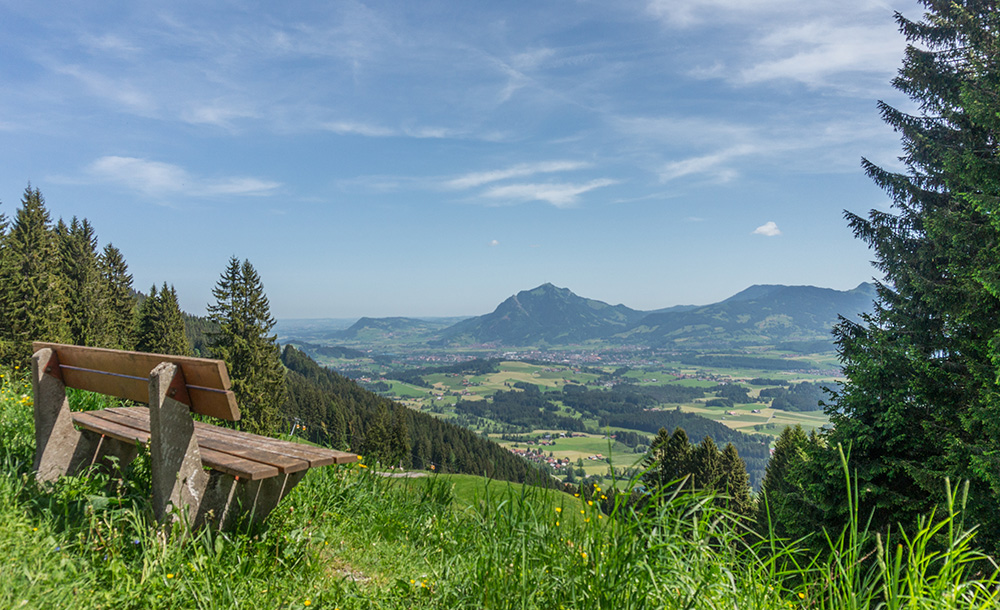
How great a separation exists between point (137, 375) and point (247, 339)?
1417 inches

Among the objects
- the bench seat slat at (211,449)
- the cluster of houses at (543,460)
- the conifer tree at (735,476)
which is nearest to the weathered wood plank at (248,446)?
the bench seat slat at (211,449)

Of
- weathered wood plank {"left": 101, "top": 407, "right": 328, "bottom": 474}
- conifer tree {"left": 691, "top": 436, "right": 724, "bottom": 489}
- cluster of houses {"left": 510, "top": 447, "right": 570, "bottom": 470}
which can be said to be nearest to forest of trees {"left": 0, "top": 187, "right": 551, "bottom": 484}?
cluster of houses {"left": 510, "top": 447, "right": 570, "bottom": 470}

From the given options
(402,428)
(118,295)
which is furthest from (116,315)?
(402,428)

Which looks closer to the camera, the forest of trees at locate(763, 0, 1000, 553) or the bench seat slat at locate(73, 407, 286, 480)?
the bench seat slat at locate(73, 407, 286, 480)

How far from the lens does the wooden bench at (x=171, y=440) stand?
286 centimetres

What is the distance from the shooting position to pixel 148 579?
97.8 inches

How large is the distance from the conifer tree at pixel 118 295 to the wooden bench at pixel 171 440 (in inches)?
1986

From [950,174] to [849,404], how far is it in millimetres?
5312

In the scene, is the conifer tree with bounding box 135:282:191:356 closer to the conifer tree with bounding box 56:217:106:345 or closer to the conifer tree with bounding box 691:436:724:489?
the conifer tree with bounding box 56:217:106:345

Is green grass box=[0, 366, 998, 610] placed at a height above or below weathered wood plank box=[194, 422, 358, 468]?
below

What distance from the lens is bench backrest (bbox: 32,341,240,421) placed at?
109 inches

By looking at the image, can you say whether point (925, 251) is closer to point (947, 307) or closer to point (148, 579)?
point (947, 307)

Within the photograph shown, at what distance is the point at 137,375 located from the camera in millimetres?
3238

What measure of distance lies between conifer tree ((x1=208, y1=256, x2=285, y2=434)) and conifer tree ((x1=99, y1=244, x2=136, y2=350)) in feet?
55.3
